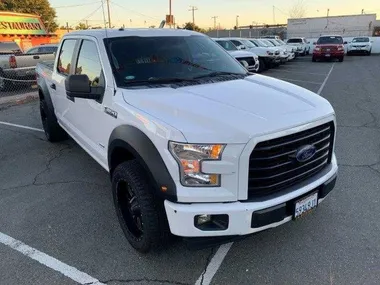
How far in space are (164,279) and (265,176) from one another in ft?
3.73

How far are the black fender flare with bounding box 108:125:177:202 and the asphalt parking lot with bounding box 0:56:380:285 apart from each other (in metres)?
0.77

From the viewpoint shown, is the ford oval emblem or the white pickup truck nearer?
the white pickup truck

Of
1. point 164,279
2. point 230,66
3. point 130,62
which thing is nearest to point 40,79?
point 130,62

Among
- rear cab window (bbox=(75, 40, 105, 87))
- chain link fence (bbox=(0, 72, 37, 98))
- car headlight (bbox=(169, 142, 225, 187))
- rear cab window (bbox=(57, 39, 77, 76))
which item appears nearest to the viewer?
car headlight (bbox=(169, 142, 225, 187))

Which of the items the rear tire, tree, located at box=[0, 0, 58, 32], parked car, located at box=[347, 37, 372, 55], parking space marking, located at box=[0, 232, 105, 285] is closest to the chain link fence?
the rear tire

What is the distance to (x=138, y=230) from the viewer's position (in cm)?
316

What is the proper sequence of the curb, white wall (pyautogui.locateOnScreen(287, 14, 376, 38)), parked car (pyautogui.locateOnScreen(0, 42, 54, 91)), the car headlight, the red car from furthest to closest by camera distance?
1. white wall (pyautogui.locateOnScreen(287, 14, 376, 38))
2. the red car
3. parked car (pyautogui.locateOnScreen(0, 42, 54, 91))
4. the curb
5. the car headlight

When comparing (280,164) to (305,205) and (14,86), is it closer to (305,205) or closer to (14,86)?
(305,205)

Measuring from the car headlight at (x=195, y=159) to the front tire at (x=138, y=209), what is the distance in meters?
0.35

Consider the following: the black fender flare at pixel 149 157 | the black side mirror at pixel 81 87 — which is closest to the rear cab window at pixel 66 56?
the black side mirror at pixel 81 87

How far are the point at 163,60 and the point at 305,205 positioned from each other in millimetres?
2054

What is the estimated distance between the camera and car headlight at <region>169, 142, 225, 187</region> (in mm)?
2432

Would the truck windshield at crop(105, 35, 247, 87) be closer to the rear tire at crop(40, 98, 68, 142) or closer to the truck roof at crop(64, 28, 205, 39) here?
the truck roof at crop(64, 28, 205, 39)

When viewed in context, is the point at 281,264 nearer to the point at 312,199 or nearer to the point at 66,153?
the point at 312,199
